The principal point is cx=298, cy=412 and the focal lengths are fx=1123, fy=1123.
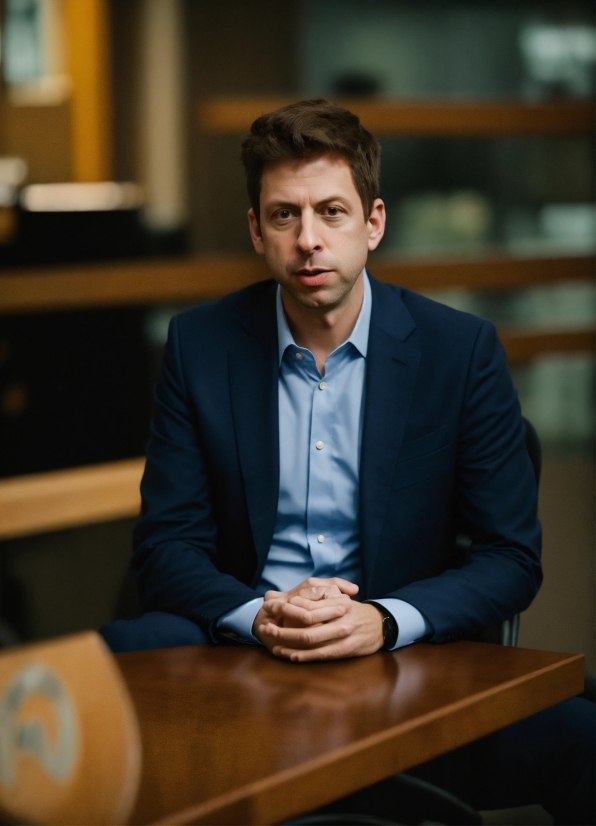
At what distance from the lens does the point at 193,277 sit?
5.02 metres

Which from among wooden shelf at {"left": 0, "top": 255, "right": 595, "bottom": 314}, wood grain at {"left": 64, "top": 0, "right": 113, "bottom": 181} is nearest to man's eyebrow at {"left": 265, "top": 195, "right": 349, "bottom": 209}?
wooden shelf at {"left": 0, "top": 255, "right": 595, "bottom": 314}

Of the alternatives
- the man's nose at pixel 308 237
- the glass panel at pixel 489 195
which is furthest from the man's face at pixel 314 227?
the glass panel at pixel 489 195

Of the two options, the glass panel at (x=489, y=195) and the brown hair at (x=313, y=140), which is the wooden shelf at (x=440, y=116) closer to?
the glass panel at (x=489, y=195)

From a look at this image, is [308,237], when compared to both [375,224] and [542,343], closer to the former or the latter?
[375,224]

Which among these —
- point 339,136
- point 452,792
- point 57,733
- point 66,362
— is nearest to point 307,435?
point 339,136

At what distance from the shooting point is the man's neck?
187 cm

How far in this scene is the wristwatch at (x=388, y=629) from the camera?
1.44 metres

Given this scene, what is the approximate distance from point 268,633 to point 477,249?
4.29 m

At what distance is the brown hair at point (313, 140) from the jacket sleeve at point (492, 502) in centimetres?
33

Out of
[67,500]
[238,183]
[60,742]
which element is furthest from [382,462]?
[238,183]

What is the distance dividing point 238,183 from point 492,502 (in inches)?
141

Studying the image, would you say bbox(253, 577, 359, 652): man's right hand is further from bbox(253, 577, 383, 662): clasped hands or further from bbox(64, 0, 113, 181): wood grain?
bbox(64, 0, 113, 181): wood grain

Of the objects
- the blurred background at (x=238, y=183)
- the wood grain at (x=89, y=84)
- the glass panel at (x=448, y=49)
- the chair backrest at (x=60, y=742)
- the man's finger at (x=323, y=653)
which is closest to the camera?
the chair backrest at (x=60, y=742)

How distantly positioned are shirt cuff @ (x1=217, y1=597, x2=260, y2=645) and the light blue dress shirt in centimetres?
26
